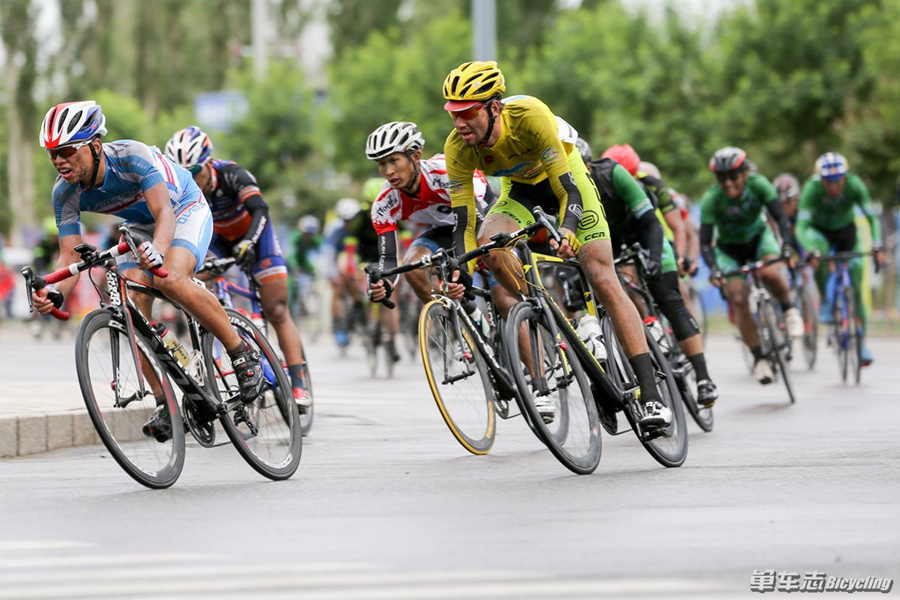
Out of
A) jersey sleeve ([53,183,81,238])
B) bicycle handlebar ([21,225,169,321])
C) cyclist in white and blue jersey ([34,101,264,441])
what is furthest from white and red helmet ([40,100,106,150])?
→ bicycle handlebar ([21,225,169,321])

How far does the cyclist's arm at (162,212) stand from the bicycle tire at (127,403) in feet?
1.46

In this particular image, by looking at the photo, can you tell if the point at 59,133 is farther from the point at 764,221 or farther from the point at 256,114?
the point at 256,114

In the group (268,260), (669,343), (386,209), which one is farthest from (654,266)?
(268,260)

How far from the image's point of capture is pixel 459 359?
8.68 metres

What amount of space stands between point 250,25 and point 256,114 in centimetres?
2483

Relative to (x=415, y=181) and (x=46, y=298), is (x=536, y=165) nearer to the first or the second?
(x=415, y=181)

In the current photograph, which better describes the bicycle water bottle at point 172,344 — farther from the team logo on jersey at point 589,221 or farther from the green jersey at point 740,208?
the green jersey at point 740,208

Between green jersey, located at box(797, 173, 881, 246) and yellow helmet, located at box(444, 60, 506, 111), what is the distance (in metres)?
7.86

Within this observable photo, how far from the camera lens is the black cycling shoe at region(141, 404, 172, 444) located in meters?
7.61

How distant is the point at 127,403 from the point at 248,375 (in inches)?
29.3

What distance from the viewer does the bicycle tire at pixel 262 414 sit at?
7.95 meters

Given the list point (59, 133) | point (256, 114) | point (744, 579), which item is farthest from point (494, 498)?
point (256, 114)

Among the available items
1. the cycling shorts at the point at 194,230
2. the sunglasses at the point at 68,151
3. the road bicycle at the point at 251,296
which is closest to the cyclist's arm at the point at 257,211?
the road bicycle at the point at 251,296

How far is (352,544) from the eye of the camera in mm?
5984
